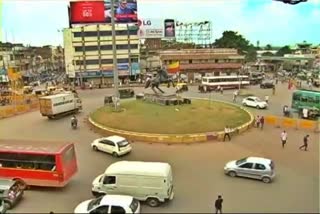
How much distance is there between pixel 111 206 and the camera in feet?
47.2

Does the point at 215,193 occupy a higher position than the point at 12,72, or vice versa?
the point at 12,72

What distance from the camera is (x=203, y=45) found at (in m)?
95.6

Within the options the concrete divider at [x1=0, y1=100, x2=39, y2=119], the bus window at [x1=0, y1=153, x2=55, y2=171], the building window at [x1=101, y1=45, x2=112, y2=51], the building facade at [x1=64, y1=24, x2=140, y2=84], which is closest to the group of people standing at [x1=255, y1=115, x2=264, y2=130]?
the bus window at [x1=0, y1=153, x2=55, y2=171]

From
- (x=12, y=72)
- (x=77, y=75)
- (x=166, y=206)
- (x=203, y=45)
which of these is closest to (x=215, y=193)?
(x=166, y=206)

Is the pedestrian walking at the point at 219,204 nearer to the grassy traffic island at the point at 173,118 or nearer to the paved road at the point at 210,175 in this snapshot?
the paved road at the point at 210,175

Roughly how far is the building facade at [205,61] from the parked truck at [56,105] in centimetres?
4106

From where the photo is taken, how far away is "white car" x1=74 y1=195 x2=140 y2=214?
14328 millimetres

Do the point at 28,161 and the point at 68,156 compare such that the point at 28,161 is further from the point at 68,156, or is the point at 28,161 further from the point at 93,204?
the point at 93,204

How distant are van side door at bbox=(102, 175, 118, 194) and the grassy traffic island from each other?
1153 centimetres

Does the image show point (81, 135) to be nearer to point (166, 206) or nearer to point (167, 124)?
point (167, 124)

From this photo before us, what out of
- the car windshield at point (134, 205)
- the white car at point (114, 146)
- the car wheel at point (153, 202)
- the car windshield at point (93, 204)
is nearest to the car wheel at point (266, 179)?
the car wheel at point (153, 202)

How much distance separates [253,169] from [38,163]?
1076cm

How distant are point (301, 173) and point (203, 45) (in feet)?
255

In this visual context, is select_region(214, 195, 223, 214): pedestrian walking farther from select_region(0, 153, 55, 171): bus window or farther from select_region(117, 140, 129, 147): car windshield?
select_region(117, 140, 129, 147): car windshield
